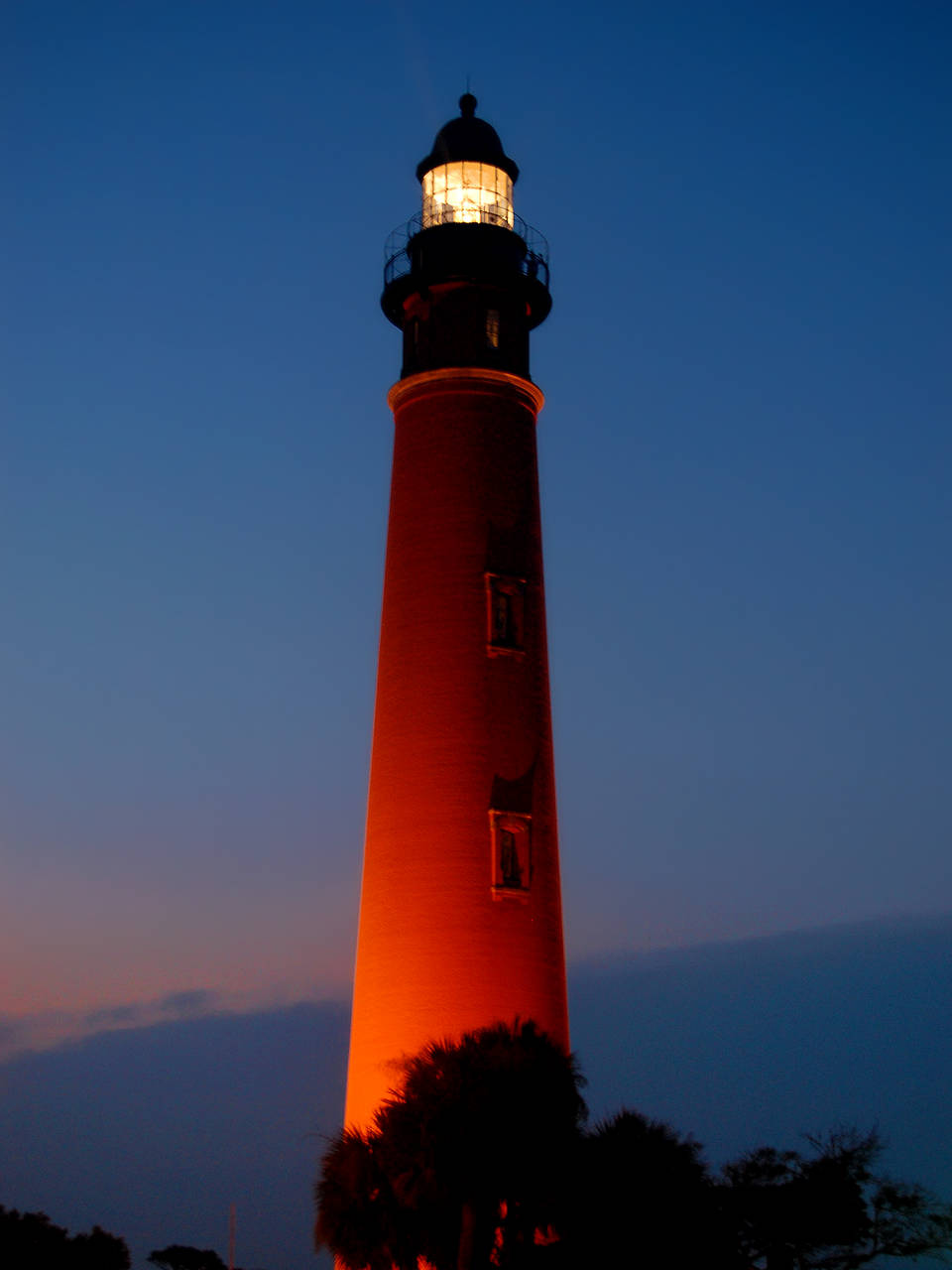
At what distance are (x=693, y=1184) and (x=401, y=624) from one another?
12365 millimetres

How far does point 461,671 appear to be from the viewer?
31656 mm

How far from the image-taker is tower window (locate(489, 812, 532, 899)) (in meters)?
30.7

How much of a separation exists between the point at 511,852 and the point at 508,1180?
28.3 feet

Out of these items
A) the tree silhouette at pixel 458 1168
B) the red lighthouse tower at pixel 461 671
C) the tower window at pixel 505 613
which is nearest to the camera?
the tree silhouette at pixel 458 1168

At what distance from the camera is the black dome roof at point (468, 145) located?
3572cm

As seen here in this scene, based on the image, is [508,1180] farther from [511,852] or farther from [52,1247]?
[52,1247]

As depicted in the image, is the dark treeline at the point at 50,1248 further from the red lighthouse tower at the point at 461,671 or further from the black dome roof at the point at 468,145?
the black dome roof at the point at 468,145

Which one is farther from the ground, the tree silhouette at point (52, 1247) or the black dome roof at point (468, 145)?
the black dome roof at point (468, 145)

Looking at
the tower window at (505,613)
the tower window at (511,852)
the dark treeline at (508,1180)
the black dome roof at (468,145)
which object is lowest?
the dark treeline at (508,1180)

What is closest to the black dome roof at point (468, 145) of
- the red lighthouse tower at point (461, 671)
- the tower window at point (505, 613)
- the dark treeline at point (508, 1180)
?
the red lighthouse tower at point (461, 671)

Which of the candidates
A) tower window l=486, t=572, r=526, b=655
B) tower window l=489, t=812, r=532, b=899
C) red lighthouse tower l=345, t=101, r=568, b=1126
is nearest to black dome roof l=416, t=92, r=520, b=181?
red lighthouse tower l=345, t=101, r=568, b=1126

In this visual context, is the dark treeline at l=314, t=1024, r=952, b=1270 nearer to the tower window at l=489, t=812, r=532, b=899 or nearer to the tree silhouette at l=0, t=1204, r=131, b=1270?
the tower window at l=489, t=812, r=532, b=899

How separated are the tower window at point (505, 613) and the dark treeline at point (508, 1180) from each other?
8.90m

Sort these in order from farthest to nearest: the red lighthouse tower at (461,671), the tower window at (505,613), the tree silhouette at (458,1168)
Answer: the tower window at (505,613)
the red lighthouse tower at (461,671)
the tree silhouette at (458,1168)
